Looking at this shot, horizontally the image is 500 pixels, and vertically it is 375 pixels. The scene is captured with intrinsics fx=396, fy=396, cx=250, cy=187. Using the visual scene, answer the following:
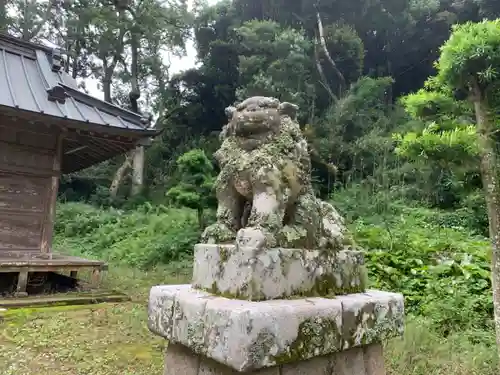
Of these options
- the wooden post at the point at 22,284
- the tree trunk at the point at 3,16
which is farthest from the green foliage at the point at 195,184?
the tree trunk at the point at 3,16

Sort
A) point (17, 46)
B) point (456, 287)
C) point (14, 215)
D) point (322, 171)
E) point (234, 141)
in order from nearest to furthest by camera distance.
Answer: point (234, 141), point (456, 287), point (14, 215), point (17, 46), point (322, 171)

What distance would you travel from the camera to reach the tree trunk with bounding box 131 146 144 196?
60.6 feet

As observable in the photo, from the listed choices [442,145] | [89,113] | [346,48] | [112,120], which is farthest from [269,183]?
[346,48]

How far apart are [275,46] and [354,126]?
489 centimetres

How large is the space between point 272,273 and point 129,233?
1249cm

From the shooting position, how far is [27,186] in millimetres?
6547

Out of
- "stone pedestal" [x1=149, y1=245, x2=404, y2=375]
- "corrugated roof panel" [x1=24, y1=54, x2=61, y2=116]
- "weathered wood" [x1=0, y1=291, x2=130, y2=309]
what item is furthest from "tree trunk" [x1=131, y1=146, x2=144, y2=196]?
"stone pedestal" [x1=149, y1=245, x2=404, y2=375]

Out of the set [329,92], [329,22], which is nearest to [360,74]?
[329,92]

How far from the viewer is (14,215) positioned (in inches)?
253

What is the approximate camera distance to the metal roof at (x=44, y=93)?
5.93 metres

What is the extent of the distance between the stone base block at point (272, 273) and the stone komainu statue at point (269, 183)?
0.09 m

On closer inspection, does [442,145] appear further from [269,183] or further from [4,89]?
[4,89]

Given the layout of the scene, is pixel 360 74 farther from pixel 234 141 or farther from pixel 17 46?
pixel 234 141

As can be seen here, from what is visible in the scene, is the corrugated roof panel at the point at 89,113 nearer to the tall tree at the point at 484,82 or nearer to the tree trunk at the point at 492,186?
the tall tree at the point at 484,82
